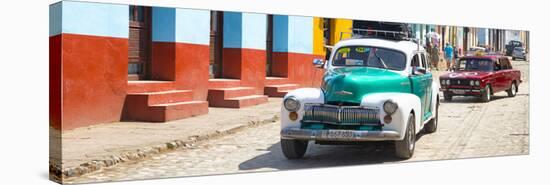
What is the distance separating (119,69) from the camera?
948cm

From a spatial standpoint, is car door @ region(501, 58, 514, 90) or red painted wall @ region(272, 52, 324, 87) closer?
red painted wall @ region(272, 52, 324, 87)

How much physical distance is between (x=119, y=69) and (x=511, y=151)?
6.70m

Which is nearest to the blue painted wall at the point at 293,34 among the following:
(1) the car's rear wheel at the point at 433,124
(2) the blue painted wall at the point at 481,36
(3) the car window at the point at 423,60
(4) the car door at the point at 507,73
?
(3) the car window at the point at 423,60

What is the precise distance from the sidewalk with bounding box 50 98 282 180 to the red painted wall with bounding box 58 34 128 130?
159mm

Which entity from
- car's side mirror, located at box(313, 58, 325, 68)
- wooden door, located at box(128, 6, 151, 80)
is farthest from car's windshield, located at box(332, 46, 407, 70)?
wooden door, located at box(128, 6, 151, 80)

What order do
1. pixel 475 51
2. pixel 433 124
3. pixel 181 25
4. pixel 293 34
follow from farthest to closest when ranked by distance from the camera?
pixel 475 51
pixel 433 124
pixel 293 34
pixel 181 25

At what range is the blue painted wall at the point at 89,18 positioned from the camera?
8.46 m

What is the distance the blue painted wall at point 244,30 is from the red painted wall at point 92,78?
5.30ft

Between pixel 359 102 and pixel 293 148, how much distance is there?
104 centimetres

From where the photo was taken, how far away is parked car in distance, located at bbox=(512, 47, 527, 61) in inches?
510

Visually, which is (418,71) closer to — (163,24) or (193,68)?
(193,68)

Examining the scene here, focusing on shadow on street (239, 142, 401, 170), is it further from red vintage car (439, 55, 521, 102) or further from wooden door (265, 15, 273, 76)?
red vintage car (439, 55, 521, 102)

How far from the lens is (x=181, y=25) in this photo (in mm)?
9961

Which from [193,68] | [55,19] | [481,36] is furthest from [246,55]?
[481,36]
